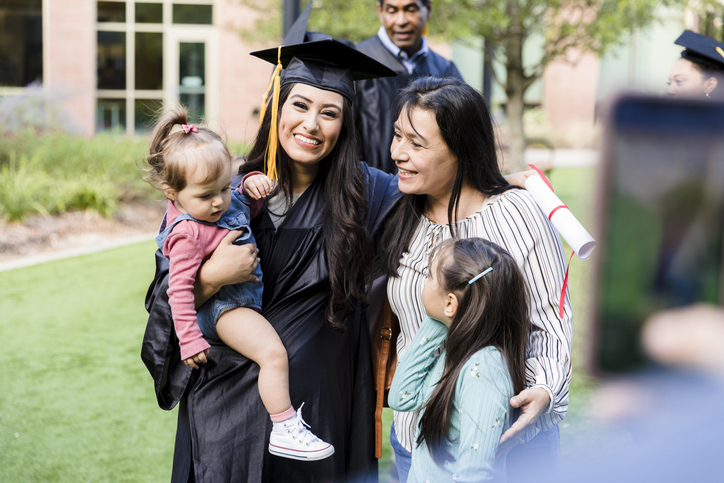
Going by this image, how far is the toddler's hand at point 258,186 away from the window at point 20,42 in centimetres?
1532

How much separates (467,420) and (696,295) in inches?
48.7

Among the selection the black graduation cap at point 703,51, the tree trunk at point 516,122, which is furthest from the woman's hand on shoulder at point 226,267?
the tree trunk at point 516,122

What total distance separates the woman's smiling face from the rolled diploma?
0.62 m

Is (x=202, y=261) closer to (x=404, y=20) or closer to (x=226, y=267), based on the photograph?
(x=226, y=267)

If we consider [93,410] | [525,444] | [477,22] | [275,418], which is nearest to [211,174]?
[275,418]

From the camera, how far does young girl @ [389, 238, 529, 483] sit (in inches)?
69.6

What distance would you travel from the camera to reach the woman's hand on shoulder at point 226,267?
1991mm

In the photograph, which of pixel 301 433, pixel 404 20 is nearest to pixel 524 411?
pixel 301 433

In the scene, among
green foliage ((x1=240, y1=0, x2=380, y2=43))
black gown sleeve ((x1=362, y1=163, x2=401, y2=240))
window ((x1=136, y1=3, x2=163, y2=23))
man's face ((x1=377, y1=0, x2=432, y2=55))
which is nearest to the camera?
black gown sleeve ((x1=362, y1=163, x2=401, y2=240))

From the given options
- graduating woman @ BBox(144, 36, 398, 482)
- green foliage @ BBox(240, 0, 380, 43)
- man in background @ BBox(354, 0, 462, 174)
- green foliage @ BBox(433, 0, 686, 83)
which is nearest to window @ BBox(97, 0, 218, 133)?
green foliage @ BBox(240, 0, 380, 43)

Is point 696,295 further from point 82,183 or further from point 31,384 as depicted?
point 82,183

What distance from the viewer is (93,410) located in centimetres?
442

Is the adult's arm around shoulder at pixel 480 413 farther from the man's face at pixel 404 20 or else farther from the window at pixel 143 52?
the window at pixel 143 52

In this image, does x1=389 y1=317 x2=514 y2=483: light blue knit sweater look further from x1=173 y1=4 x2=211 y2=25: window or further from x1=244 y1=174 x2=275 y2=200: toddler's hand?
x1=173 y1=4 x2=211 y2=25: window
